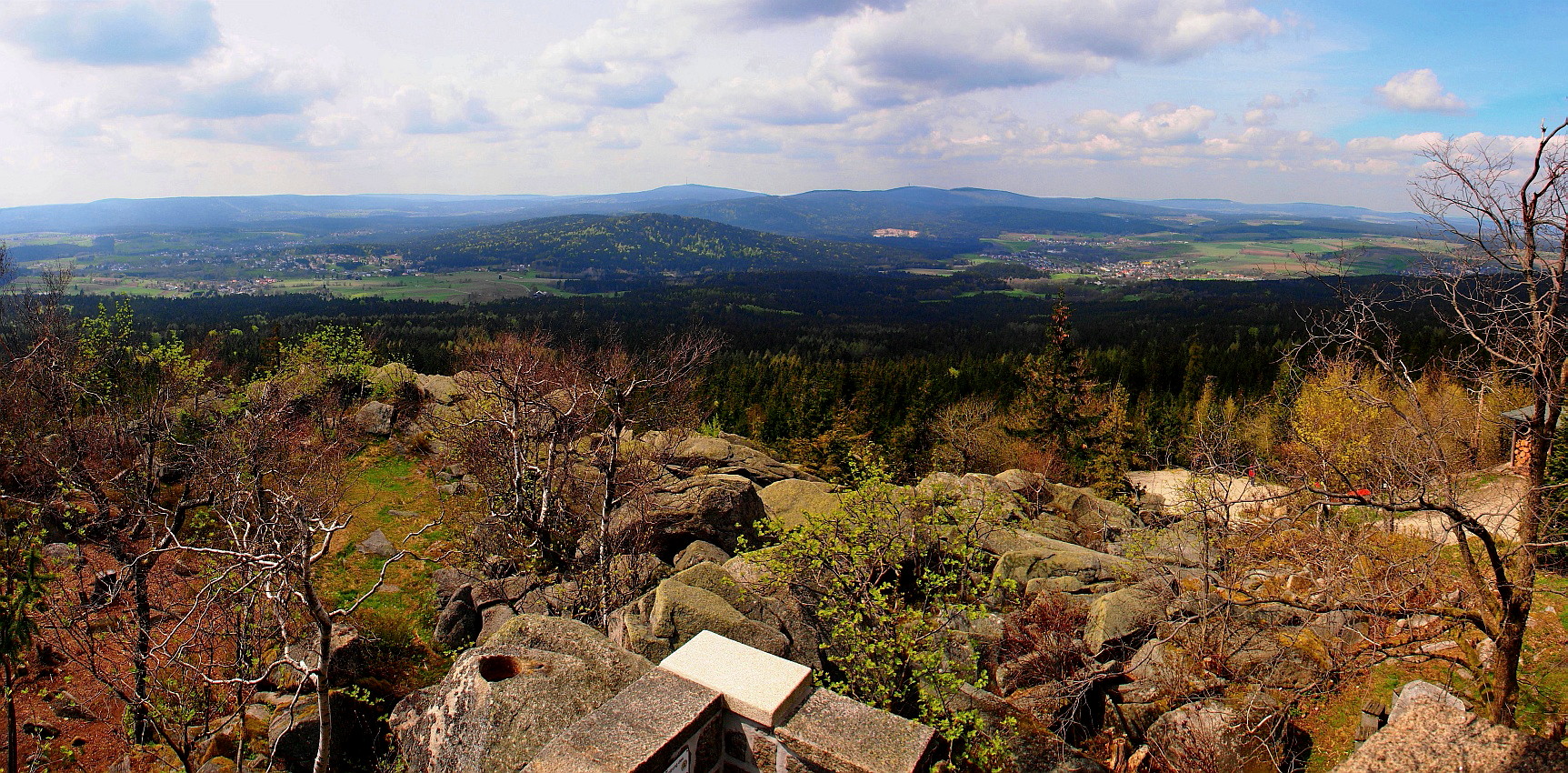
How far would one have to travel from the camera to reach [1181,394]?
65438 mm

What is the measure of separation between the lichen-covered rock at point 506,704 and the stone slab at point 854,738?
7.05 ft

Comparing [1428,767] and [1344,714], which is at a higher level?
[1428,767]

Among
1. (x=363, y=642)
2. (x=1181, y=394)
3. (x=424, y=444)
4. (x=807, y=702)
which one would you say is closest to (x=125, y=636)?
(x=363, y=642)

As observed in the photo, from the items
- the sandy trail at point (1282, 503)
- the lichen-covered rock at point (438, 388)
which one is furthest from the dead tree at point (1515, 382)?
the lichen-covered rock at point (438, 388)

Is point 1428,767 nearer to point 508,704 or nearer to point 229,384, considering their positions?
point 508,704

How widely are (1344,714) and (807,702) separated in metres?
12.2

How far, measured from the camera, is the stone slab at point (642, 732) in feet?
16.9

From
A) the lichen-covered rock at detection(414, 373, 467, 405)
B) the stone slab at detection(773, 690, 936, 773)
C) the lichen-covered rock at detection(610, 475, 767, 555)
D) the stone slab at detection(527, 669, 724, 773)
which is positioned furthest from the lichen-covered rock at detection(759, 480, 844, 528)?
the lichen-covered rock at detection(414, 373, 467, 405)

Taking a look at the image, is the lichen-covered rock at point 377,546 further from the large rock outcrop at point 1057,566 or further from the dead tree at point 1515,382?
the dead tree at point 1515,382

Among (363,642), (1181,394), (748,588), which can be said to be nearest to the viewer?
(748,588)

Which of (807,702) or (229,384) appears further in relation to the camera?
(229,384)

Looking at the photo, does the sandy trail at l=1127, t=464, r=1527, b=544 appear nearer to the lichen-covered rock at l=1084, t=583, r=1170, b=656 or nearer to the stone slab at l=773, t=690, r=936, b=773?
the lichen-covered rock at l=1084, t=583, r=1170, b=656

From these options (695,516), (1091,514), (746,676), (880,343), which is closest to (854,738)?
(746,676)

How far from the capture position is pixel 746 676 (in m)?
6.34
